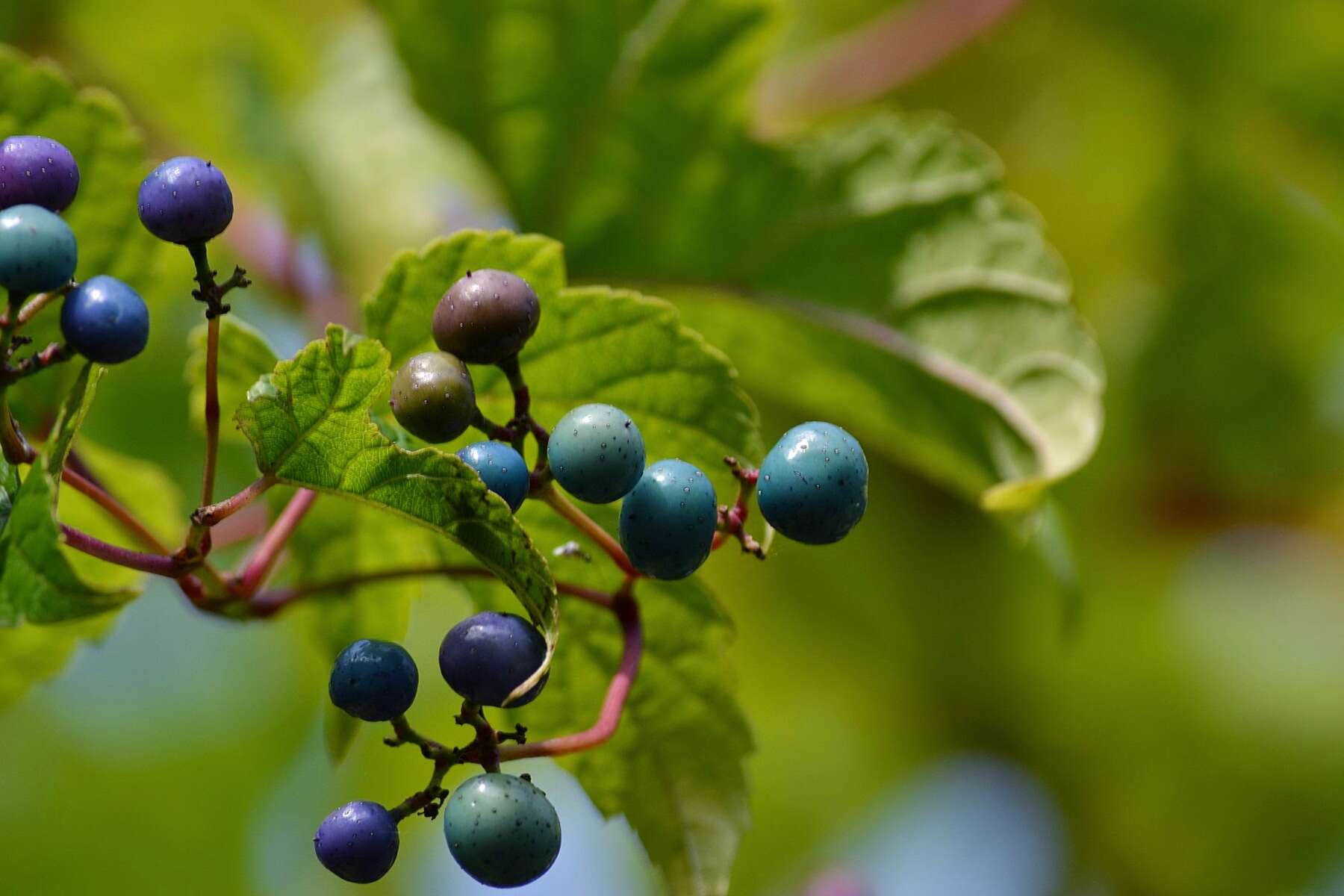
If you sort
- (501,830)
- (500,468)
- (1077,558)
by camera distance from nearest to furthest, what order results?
(501,830) < (500,468) < (1077,558)

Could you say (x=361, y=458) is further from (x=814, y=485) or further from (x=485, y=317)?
(x=814, y=485)

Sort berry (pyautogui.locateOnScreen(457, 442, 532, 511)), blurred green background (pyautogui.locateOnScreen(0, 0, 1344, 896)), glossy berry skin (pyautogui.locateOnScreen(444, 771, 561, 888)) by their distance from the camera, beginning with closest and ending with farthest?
glossy berry skin (pyautogui.locateOnScreen(444, 771, 561, 888)) < berry (pyautogui.locateOnScreen(457, 442, 532, 511)) < blurred green background (pyautogui.locateOnScreen(0, 0, 1344, 896))

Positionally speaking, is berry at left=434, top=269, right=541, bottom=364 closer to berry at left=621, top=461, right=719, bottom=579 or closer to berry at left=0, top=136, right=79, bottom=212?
berry at left=621, top=461, right=719, bottom=579

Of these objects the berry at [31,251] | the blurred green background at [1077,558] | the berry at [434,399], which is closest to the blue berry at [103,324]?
the berry at [31,251]

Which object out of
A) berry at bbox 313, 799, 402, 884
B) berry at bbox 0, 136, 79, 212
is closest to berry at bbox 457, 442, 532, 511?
berry at bbox 313, 799, 402, 884

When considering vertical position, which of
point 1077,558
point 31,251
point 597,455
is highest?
point 31,251

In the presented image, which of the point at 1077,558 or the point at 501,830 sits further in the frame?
the point at 1077,558

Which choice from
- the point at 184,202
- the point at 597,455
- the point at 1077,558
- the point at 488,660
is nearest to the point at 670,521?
the point at 597,455
